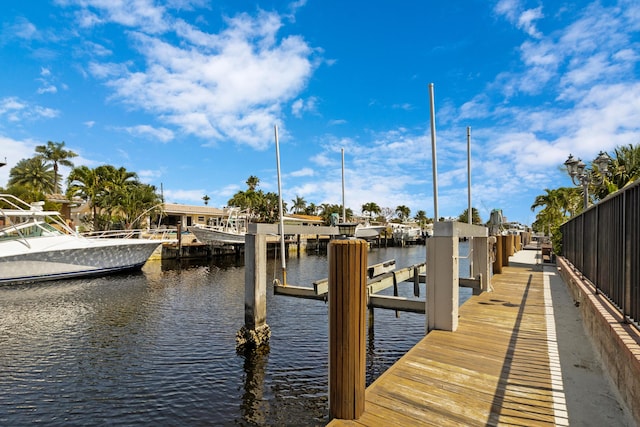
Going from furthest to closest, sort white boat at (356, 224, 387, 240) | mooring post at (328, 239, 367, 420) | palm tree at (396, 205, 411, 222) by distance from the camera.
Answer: palm tree at (396, 205, 411, 222)
white boat at (356, 224, 387, 240)
mooring post at (328, 239, 367, 420)

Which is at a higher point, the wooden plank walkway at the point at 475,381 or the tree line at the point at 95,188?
the tree line at the point at 95,188

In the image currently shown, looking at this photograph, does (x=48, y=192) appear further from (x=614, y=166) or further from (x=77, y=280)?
(x=614, y=166)

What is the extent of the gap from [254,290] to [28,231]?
24.7m

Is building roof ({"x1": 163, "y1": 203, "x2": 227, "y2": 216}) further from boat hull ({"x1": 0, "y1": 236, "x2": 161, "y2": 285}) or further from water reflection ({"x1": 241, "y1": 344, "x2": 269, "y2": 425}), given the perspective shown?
water reflection ({"x1": 241, "y1": 344, "x2": 269, "y2": 425})

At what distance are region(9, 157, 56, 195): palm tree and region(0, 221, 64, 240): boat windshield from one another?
37154 millimetres

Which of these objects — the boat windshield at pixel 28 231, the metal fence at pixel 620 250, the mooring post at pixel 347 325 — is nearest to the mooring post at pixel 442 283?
the metal fence at pixel 620 250

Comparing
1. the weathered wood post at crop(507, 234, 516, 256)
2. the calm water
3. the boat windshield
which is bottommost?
the calm water

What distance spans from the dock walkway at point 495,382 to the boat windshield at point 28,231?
28387 mm

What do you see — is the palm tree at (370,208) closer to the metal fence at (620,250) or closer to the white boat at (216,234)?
the white boat at (216,234)

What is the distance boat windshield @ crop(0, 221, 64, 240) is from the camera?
23.5 m

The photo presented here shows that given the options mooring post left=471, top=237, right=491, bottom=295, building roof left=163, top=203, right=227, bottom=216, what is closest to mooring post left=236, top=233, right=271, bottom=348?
mooring post left=471, top=237, right=491, bottom=295

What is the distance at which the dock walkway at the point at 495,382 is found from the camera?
3.57 meters

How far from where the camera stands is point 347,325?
3.54 metres

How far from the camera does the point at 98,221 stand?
45281mm
